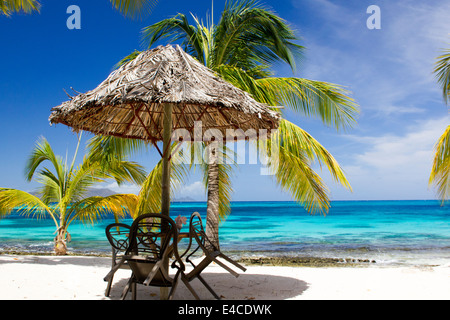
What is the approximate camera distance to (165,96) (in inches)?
145

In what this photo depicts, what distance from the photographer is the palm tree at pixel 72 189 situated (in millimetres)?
8594

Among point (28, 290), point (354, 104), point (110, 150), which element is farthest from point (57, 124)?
point (354, 104)

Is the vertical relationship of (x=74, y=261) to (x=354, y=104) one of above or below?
below

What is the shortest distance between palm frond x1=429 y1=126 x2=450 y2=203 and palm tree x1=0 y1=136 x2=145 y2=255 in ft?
22.0

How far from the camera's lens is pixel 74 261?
694cm

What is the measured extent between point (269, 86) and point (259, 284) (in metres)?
4.34

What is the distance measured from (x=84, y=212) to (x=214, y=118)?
4848 millimetres

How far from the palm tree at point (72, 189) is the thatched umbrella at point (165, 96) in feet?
12.1

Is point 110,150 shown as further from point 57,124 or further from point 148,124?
point 57,124

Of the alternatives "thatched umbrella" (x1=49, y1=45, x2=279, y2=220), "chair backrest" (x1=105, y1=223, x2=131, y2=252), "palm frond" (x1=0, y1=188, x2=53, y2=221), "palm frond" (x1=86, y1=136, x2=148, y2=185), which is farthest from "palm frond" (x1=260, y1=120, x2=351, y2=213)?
"palm frond" (x1=0, y1=188, x2=53, y2=221)

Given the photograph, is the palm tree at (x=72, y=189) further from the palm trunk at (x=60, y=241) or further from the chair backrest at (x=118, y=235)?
the chair backrest at (x=118, y=235)

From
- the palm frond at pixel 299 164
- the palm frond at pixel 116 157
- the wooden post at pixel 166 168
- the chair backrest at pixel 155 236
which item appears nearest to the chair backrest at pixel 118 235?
the chair backrest at pixel 155 236


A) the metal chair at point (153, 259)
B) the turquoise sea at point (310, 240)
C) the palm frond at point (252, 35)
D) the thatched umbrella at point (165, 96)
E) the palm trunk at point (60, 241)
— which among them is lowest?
the turquoise sea at point (310, 240)

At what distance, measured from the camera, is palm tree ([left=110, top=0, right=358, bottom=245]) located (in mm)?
7383
